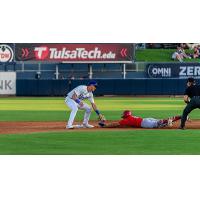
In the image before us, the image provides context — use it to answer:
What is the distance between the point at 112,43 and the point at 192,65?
7.27m

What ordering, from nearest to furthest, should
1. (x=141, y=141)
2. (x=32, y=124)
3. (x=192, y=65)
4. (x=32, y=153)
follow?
(x=32, y=153) → (x=141, y=141) → (x=32, y=124) → (x=192, y=65)

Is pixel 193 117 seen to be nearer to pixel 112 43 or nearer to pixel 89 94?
pixel 89 94

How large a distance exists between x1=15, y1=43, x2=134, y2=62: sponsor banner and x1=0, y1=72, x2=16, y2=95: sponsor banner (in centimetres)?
483

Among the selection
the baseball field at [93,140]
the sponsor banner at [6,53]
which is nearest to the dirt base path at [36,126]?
the baseball field at [93,140]

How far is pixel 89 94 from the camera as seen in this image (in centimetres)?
2419

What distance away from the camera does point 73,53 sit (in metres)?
64.1

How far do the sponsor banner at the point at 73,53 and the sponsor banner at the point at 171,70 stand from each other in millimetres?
2057

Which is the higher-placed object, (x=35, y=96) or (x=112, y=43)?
(x=112, y=43)

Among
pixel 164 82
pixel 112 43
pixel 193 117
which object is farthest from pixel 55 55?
pixel 193 117

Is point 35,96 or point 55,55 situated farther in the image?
point 55,55

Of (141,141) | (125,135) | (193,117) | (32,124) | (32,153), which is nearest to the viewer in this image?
(32,153)

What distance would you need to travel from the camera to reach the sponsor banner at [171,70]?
63.2 metres

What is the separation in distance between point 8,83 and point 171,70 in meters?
14.2

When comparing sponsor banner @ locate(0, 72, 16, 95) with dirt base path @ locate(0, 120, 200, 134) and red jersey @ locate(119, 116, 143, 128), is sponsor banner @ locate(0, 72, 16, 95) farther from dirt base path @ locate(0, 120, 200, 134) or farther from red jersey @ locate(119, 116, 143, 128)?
red jersey @ locate(119, 116, 143, 128)
